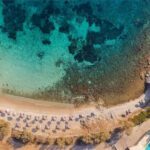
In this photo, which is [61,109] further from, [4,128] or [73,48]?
[73,48]

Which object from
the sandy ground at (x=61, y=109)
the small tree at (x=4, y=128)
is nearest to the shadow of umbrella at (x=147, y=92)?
the sandy ground at (x=61, y=109)

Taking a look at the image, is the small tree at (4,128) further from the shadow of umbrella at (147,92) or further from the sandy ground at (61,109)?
the shadow of umbrella at (147,92)

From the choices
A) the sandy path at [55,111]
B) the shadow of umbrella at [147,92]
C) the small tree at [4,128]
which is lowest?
the small tree at [4,128]

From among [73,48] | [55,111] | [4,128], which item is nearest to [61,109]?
[55,111]

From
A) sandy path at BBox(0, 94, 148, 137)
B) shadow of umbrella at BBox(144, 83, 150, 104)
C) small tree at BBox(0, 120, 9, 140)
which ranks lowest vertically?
small tree at BBox(0, 120, 9, 140)

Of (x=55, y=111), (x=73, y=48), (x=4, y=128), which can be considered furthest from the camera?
(x=73, y=48)

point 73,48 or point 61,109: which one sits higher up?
point 73,48

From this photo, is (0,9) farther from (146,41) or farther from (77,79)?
(146,41)

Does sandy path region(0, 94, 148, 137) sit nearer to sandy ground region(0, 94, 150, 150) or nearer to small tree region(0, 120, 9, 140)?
sandy ground region(0, 94, 150, 150)

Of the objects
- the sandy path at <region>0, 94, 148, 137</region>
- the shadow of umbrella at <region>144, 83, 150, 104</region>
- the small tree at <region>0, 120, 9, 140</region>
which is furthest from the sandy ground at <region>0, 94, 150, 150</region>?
the small tree at <region>0, 120, 9, 140</region>

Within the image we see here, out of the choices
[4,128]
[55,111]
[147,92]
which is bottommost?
[4,128]
